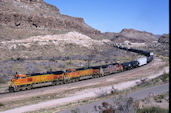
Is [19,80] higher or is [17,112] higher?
[19,80]

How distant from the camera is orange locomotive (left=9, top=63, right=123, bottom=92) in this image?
25297mm

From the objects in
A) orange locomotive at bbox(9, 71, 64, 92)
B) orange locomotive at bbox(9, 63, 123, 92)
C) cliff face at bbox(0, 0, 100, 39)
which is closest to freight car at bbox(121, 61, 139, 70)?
orange locomotive at bbox(9, 63, 123, 92)

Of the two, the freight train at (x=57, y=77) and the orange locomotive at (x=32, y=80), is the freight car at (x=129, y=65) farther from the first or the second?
the orange locomotive at (x=32, y=80)

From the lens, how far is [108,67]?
3784 cm

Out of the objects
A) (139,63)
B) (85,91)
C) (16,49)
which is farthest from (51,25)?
(85,91)

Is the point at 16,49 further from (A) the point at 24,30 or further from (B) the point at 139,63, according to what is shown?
(B) the point at 139,63

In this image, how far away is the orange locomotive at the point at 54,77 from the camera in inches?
996

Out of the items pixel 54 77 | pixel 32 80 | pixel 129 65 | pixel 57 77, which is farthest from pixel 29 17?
pixel 32 80

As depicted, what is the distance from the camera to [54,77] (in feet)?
95.5

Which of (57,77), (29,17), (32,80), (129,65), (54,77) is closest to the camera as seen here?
(32,80)

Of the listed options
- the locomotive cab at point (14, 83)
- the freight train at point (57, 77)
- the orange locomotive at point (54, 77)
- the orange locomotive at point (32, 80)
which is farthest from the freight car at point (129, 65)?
the locomotive cab at point (14, 83)

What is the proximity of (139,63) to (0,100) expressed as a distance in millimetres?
34689

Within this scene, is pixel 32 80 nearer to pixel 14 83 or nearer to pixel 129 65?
pixel 14 83

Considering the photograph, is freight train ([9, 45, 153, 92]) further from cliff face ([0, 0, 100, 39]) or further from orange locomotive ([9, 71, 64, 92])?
cliff face ([0, 0, 100, 39])
